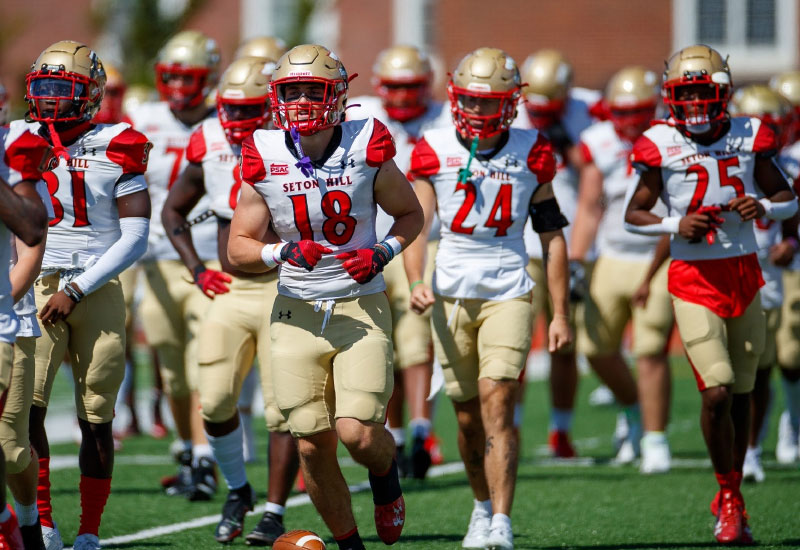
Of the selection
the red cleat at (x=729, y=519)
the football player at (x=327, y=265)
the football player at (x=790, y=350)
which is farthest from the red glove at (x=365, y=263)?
the football player at (x=790, y=350)

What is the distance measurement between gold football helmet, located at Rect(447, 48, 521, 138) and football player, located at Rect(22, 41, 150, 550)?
1.39 meters

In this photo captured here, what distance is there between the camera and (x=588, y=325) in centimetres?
855

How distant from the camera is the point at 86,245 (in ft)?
18.1

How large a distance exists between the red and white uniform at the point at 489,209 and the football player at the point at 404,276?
1723 mm

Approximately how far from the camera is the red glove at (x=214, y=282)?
6.24 metres

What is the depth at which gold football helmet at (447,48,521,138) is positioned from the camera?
5949mm

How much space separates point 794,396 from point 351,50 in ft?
53.5

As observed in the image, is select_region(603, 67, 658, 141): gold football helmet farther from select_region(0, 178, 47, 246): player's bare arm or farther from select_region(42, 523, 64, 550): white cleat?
select_region(0, 178, 47, 246): player's bare arm

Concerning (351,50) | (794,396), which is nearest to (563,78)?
(794,396)

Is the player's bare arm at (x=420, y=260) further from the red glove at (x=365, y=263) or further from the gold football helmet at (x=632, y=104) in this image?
the gold football helmet at (x=632, y=104)

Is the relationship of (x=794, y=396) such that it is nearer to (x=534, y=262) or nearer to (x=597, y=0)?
(x=534, y=262)

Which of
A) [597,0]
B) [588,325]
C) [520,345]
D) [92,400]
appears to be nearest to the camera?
[92,400]

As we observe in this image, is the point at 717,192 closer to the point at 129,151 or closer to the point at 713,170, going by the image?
the point at 713,170

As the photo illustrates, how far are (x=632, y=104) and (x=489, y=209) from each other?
285 centimetres
